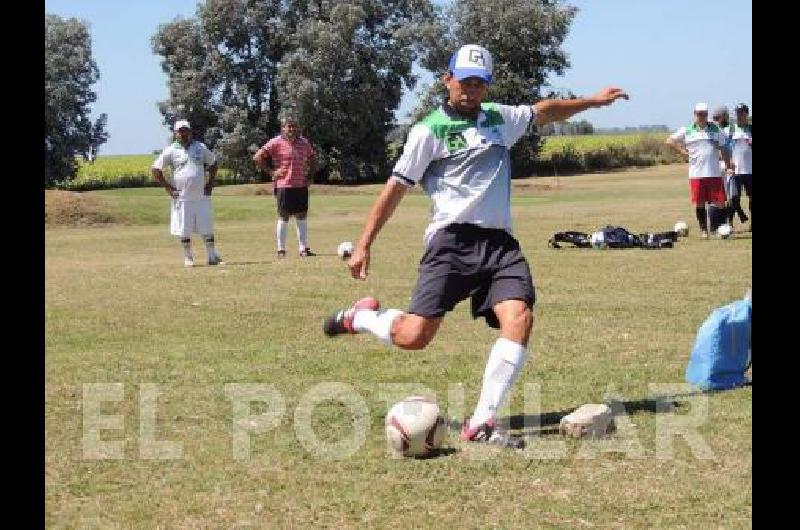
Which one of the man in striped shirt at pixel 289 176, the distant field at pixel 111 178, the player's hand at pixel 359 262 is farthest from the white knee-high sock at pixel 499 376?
the distant field at pixel 111 178

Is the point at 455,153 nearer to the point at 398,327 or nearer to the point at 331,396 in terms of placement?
the point at 398,327

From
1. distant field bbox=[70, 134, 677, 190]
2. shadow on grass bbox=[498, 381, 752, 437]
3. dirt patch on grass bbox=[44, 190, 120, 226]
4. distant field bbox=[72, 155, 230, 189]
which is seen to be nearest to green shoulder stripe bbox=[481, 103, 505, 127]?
shadow on grass bbox=[498, 381, 752, 437]

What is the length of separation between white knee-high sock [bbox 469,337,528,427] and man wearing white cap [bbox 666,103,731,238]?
1555 centimetres

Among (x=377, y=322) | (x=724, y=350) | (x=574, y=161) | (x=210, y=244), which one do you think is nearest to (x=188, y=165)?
(x=210, y=244)

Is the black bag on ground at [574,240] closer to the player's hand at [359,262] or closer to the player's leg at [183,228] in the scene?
the player's leg at [183,228]

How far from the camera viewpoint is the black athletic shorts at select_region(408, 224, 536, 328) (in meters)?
7.46

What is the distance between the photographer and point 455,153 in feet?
24.6

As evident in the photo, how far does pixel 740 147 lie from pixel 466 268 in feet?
55.3

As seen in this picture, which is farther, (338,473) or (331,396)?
(331,396)

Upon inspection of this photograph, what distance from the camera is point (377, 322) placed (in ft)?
25.9

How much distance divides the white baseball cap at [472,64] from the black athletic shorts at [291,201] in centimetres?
1379

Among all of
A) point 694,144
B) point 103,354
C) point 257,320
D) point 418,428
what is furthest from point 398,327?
point 694,144

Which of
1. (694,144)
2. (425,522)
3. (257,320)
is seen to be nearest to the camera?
(425,522)
